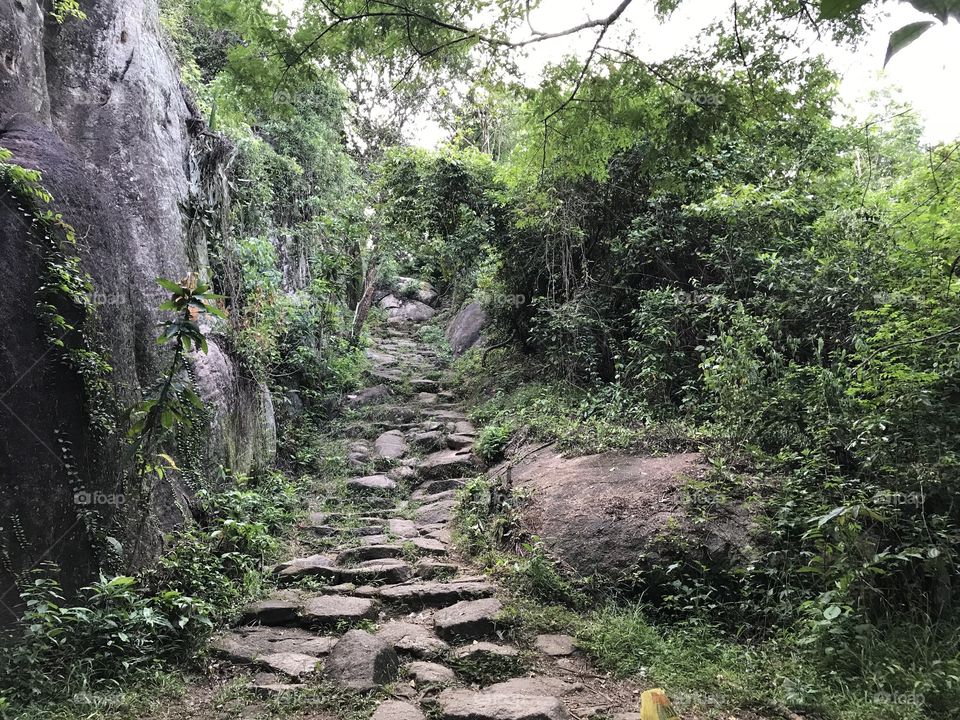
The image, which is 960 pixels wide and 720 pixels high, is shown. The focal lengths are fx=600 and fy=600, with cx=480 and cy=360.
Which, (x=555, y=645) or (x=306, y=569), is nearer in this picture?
(x=555, y=645)

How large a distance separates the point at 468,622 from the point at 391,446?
4.69m

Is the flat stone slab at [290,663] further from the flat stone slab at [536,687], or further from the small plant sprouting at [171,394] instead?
the small plant sprouting at [171,394]

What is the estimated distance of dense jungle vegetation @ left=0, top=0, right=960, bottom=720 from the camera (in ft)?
11.4

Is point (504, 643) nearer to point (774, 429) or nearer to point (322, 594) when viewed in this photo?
point (322, 594)

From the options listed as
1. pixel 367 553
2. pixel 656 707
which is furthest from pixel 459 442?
pixel 656 707

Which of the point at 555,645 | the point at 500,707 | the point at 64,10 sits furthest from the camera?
the point at 64,10

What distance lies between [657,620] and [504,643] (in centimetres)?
108

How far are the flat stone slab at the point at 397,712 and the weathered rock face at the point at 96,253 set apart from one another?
7.02 ft

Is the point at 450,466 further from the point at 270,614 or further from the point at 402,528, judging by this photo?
the point at 270,614

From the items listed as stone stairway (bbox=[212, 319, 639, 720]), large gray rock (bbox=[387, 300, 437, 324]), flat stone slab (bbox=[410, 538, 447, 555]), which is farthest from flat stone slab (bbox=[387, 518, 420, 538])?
large gray rock (bbox=[387, 300, 437, 324])

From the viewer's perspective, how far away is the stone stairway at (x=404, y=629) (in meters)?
3.41

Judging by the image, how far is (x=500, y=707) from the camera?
125 inches

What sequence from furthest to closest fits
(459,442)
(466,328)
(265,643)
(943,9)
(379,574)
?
(466,328) → (459,442) → (379,574) → (265,643) → (943,9)

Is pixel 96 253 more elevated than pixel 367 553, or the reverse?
pixel 96 253
